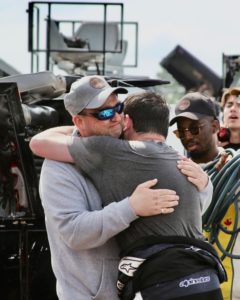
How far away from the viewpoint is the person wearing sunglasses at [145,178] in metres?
3.19

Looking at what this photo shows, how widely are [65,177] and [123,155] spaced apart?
0.25m

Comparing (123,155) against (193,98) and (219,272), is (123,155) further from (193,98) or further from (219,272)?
(193,98)

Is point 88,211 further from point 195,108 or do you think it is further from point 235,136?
point 235,136

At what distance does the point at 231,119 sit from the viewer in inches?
196

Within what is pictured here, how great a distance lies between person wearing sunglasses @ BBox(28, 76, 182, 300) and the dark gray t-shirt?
43mm

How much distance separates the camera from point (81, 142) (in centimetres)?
333

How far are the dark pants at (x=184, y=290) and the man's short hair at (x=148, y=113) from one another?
601 mm

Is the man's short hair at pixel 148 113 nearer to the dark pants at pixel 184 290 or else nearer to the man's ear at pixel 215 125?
the dark pants at pixel 184 290

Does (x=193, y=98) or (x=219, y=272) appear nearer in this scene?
(x=219, y=272)

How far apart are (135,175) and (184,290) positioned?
0.48 metres

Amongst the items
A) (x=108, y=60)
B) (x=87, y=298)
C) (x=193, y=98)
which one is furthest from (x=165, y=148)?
(x=108, y=60)

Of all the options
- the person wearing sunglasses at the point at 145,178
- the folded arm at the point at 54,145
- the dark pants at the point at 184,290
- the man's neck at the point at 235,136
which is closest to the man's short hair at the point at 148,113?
the person wearing sunglasses at the point at 145,178

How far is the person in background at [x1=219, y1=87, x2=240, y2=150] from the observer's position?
492 cm

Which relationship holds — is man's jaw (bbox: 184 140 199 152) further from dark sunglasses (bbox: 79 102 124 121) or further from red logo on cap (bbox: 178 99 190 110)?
dark sunglasses (bbox: 79 102 124 121)
